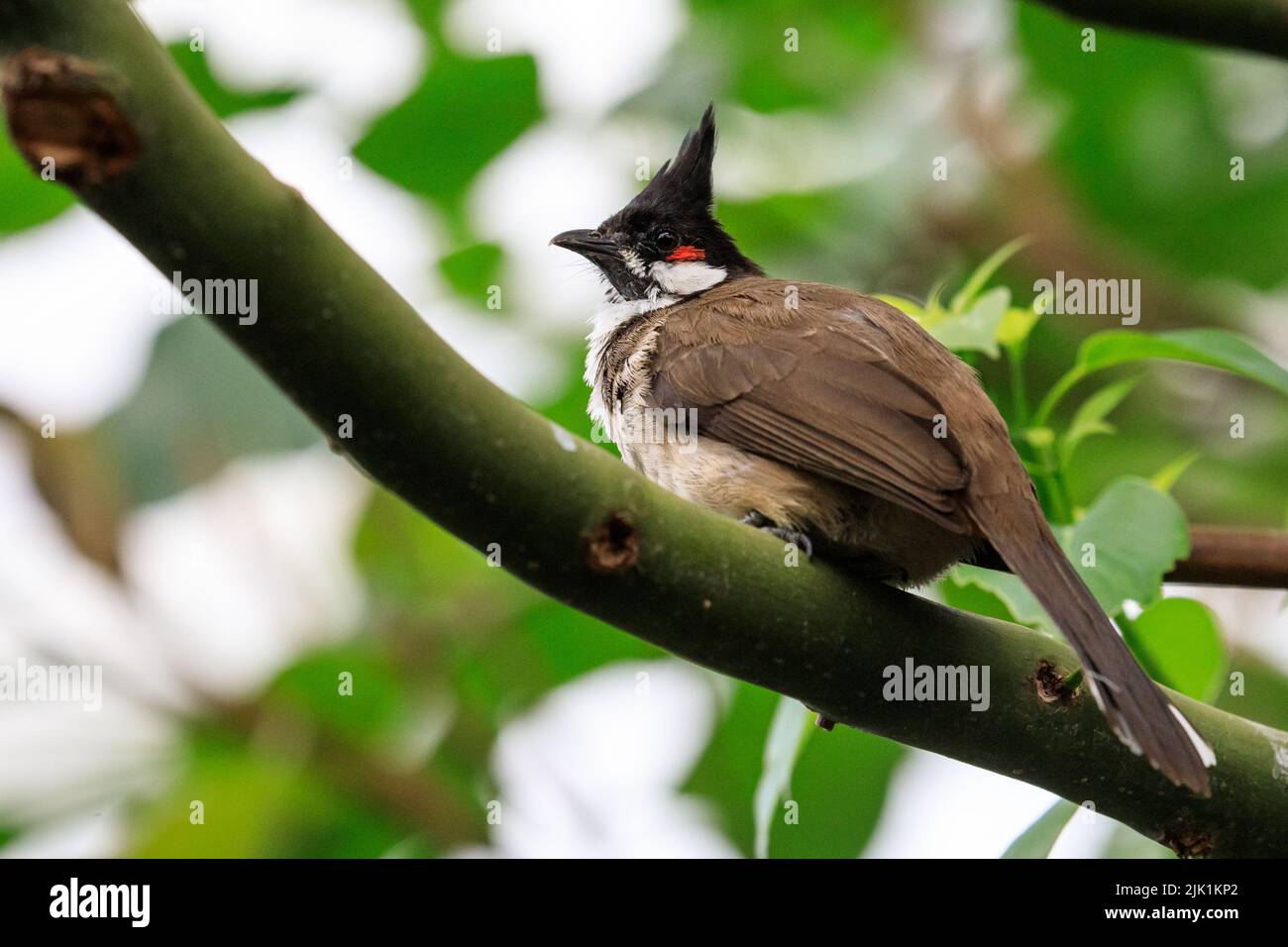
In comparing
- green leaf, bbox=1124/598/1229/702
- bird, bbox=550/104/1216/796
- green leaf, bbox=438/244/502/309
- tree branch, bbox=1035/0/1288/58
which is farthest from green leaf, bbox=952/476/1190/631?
green leaf, bbox=438/244/502/309

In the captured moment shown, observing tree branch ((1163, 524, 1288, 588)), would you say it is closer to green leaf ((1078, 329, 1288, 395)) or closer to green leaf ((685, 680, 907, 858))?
green leaf ((1078, 329, 1288, 395))

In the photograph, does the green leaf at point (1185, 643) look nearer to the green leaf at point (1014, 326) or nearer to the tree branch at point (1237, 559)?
the tree branch at point (1237, 559)

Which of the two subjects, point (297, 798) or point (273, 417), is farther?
point (297, 798)

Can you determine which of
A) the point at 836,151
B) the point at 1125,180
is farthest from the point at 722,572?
the point at 1125,180

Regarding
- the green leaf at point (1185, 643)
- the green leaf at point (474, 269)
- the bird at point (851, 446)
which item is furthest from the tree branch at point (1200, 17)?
the green leaf at point (474, 269)

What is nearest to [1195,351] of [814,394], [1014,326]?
[1014,326]
